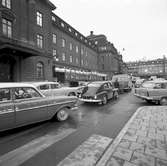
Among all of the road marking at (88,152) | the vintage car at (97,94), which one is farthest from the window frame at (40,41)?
A: the road marking at (88,152)

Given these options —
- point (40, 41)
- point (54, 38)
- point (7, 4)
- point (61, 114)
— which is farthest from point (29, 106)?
point (54, 38)

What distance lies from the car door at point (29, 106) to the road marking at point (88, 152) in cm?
208

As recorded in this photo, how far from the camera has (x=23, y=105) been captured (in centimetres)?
415

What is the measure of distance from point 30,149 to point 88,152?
5.18 ft

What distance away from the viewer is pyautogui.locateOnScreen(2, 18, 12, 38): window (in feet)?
46.6

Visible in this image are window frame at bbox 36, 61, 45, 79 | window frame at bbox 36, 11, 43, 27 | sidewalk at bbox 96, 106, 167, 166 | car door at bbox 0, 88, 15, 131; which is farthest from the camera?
window frame at bbox 36, 11, 43, 27

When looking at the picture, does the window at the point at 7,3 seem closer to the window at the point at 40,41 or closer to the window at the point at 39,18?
the window at the point at 39,18

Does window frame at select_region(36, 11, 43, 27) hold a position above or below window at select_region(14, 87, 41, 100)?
above

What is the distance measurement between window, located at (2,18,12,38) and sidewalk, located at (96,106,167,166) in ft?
54.0

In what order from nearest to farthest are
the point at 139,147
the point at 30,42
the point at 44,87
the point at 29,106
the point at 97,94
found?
the point at 139,147, the point at 29,106, the point at 44,87, the point at 97,94, the point at 30,42

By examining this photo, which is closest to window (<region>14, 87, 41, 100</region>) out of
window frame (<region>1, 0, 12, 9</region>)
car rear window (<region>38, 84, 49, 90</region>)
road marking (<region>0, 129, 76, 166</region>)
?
road marking (<region>0, 129, 76, 166</region>)

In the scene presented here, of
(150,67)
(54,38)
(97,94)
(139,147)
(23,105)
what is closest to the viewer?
(139,147)

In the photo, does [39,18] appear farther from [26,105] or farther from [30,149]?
[30,149]

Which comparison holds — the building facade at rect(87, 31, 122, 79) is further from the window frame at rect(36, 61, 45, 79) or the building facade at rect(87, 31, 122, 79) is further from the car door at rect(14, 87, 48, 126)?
the car door at rect(14, 87, 48, 126)
